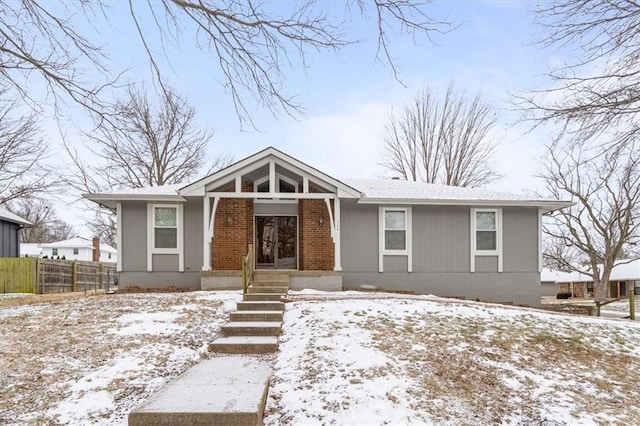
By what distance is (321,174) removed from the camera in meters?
11.9

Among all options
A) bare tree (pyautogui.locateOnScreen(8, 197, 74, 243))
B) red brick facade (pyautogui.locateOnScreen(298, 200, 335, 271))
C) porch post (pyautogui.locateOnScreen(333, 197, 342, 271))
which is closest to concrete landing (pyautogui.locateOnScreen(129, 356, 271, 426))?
porch post (pyautogui.locateOnScreen(333, 197, 342, 271))

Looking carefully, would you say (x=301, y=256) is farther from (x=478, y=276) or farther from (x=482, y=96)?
(x=482, y=96)

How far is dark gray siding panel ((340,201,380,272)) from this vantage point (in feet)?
43.4

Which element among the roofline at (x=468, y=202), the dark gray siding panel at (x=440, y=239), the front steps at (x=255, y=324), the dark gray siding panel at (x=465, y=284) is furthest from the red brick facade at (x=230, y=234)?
the dark gray siding panel at (x=440, y=239)

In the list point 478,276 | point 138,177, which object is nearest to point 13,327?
point 478,276

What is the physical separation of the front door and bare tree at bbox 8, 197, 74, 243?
107 feet

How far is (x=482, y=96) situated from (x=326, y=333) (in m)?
23.4

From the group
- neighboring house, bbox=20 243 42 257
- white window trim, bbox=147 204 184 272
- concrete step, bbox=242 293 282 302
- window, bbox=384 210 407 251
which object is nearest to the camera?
concrete step, bbox=242 293 282 302

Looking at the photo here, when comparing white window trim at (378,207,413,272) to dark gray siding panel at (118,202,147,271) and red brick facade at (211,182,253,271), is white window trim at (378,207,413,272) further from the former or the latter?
dark gray siding panel at (118,202,147,271)

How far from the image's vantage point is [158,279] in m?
12.9

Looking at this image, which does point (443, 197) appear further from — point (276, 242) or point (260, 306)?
point (260, 306)

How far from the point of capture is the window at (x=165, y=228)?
1285 cm

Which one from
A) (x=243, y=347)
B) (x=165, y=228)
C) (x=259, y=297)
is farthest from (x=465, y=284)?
(x=165, y=228)

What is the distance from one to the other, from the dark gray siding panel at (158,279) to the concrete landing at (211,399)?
7832mm
